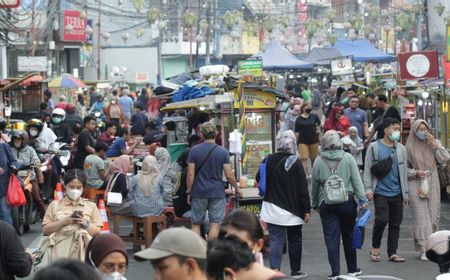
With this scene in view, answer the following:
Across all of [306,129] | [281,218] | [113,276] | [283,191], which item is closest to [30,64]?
[306,129]

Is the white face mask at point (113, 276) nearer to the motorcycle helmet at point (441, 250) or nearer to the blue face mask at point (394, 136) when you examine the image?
the motorcycle helmet at point (441, 250)

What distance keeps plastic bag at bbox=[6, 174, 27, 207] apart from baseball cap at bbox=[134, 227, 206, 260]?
34.8ft

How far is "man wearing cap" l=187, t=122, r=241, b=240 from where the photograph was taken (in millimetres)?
→ 14531

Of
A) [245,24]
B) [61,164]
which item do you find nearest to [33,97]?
[61,164]

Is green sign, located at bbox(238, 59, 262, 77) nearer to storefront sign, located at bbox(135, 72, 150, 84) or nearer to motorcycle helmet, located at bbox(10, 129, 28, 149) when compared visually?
motorcycle helmet, located at bbox(10, 129, 28, 149)

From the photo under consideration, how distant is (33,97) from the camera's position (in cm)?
3203

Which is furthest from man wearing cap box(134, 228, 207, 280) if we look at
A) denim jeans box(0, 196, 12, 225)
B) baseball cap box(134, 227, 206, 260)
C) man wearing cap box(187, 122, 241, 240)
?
denim jeans box(0, 196, 12, 225)

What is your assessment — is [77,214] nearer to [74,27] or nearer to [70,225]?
[70,225]

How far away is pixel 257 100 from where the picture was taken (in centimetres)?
1748

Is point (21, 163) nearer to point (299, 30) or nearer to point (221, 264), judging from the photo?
point (221, 264)

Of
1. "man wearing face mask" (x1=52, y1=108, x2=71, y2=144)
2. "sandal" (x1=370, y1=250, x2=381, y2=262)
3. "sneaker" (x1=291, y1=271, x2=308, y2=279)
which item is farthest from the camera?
"man wearing face mask" (x1=52, y1=108, x2=71, y2=144)

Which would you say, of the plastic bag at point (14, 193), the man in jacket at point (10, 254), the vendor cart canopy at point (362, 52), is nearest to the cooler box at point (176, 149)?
the plastic bag at point (14, 193)

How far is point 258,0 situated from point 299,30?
7330 mm

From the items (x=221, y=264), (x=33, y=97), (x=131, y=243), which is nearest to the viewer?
(x=221, y=264)
